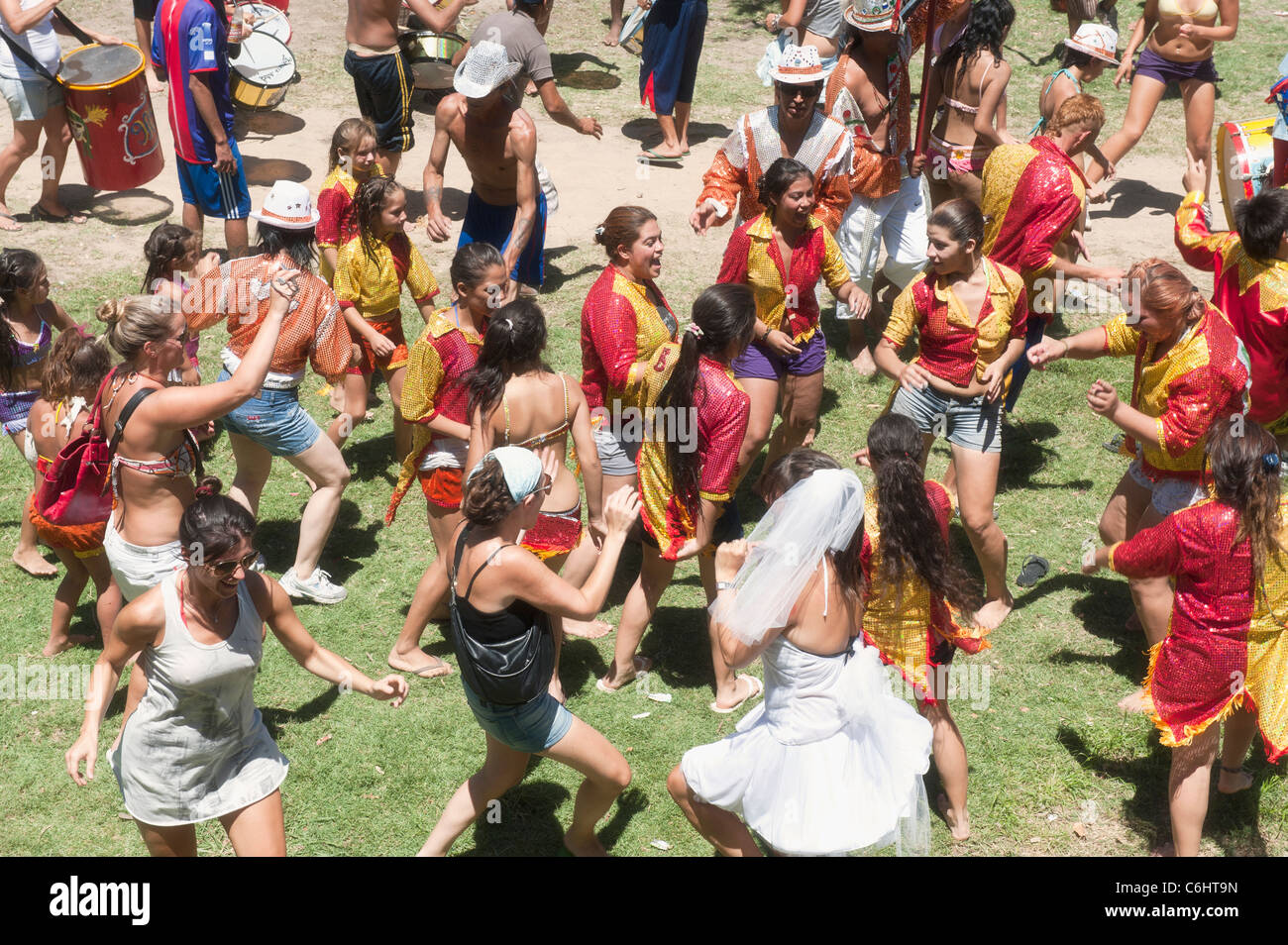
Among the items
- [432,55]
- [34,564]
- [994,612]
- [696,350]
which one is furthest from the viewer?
[432,55]

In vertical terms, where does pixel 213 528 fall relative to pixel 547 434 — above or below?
above

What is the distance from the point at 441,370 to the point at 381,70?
492 centimetres

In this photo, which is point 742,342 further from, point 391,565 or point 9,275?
point 9,275

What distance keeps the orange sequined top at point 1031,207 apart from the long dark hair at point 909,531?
2625 millimetres

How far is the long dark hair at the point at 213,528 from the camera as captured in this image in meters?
3.70

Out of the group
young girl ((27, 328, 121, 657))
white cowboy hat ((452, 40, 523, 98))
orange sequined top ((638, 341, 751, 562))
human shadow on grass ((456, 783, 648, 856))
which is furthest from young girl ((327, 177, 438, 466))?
human shadow on grass ((456, 783, 648, 856))

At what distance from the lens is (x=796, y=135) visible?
685 cm

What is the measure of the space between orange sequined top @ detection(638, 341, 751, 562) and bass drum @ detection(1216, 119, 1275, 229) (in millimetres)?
4306

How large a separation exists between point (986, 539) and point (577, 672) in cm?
197

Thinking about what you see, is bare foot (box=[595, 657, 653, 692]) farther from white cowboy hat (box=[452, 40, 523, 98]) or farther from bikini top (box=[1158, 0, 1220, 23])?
bikini top (box=[1158, 0, 1220, 23])

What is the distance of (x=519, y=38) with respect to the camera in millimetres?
8430

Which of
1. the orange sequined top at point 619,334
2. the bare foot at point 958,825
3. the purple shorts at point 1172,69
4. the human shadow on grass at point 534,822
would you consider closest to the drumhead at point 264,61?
the orange sequined top at point 619,334

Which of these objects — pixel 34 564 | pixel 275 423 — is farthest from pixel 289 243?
pixel 34 564

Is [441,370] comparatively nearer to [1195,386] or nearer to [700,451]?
[700,451]
